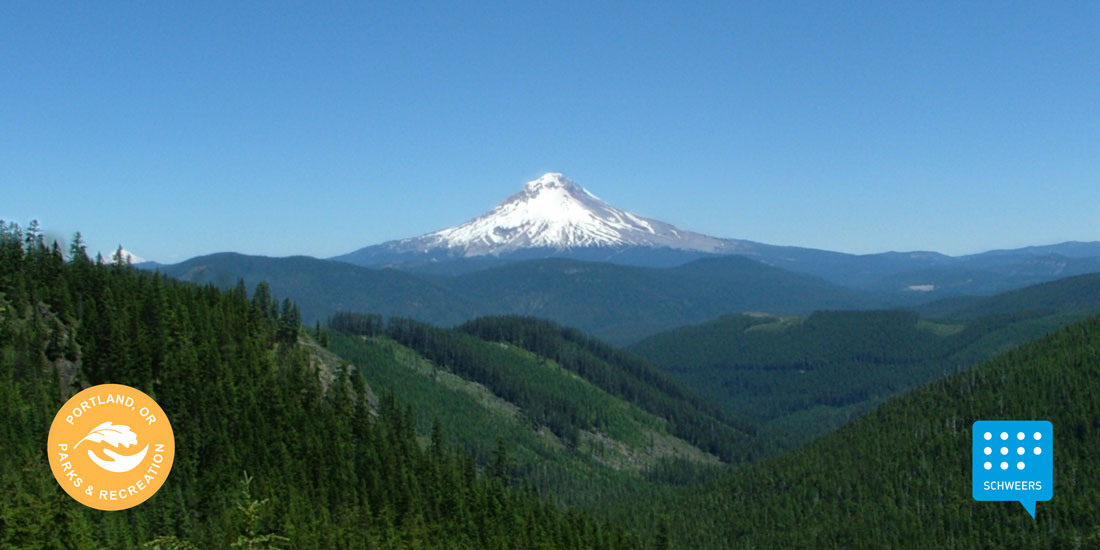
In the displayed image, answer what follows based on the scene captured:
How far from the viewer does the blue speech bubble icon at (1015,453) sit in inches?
1855

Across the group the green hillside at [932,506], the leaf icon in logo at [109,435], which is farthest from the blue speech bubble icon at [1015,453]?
the green hillside at [932,506]

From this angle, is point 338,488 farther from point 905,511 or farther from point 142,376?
point 905,511

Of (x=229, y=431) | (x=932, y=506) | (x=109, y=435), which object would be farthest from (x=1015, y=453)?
(x=932, y=506)

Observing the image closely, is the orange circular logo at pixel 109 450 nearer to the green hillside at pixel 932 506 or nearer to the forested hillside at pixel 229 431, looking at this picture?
the forested hillside at pixel 229 431

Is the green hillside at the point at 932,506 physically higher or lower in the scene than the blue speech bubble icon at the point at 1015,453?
lower

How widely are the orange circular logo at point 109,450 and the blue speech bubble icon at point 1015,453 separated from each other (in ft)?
183

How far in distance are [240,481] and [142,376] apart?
2821 cm

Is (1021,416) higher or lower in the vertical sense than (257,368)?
lower

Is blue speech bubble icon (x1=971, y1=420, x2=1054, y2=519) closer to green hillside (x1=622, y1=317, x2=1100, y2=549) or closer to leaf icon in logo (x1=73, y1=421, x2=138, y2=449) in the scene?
leaf icon in logo (x1=73, y1=421, x2=138, y2=449)

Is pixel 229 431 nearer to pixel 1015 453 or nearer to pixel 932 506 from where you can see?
pixel 1015 453

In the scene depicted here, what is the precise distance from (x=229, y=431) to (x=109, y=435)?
58.8 metres

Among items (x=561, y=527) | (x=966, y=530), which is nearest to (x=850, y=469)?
(x=966, y=530)

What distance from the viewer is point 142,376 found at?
113m

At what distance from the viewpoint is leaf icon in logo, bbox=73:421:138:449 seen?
185 feet
